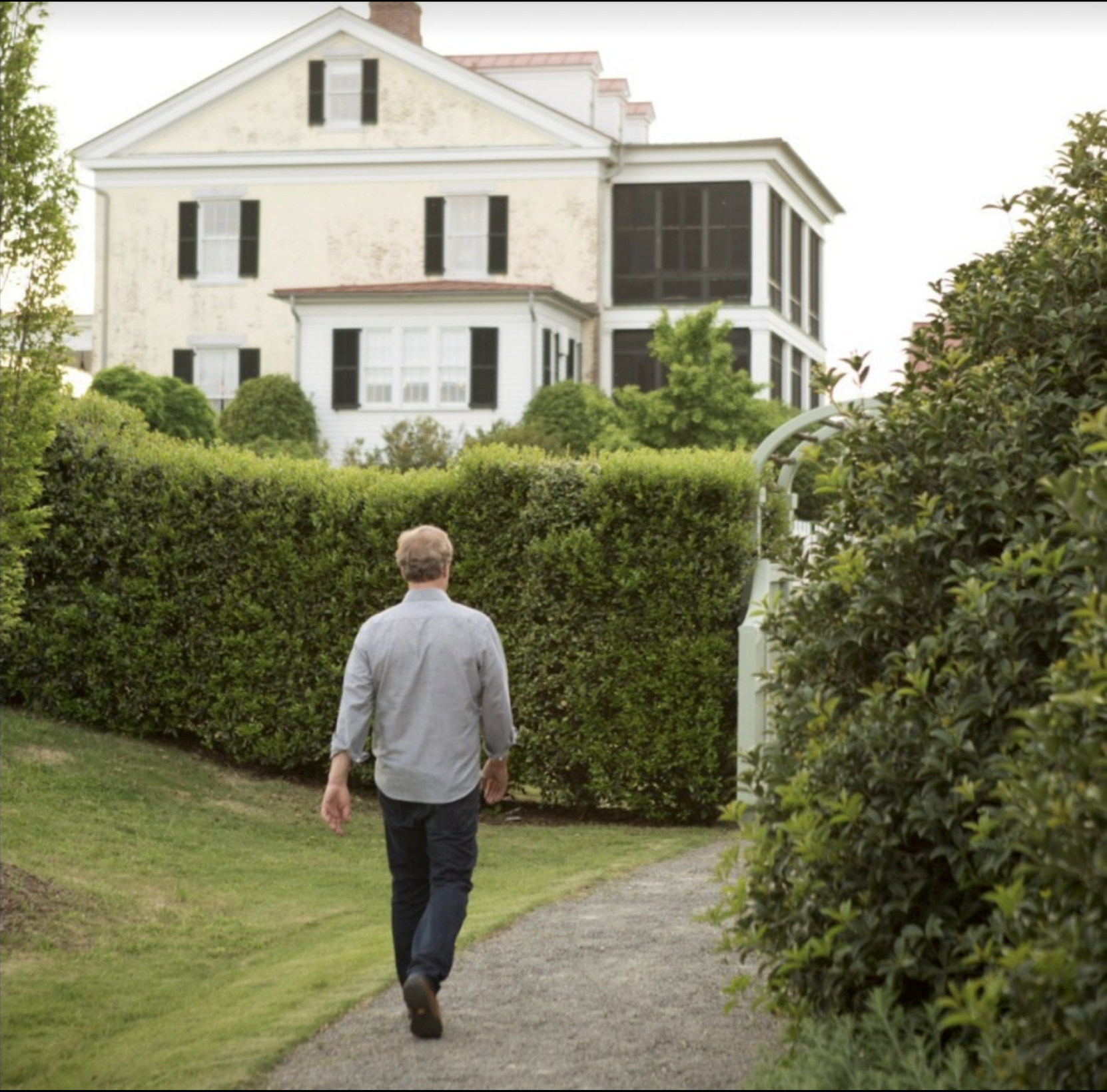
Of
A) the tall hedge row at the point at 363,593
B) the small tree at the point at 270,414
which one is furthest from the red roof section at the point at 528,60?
the tall hedge row at the point at 363,593

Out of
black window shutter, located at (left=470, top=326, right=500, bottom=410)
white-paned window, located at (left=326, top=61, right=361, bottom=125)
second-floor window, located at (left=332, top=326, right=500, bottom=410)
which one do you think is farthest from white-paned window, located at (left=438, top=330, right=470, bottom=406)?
white-paned window, located at (left=326, top=61, right=361, bottom=125)

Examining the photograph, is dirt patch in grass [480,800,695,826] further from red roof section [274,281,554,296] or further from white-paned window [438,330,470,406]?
white-paned window [438,330,470,406]

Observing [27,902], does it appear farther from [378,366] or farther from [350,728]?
[378,366]

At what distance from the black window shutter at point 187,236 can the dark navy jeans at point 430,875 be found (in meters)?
37.6

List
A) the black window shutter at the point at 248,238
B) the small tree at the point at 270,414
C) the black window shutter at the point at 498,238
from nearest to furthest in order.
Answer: the small tree at the point at 270,414 → the black window shutter at the point at 498,238 → the black window shutter at the point at 248,238

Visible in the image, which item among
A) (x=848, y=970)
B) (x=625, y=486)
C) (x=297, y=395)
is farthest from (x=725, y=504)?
(x=297, y=395)

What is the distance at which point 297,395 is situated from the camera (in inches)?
1564

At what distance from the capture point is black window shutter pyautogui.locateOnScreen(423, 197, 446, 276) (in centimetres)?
4209

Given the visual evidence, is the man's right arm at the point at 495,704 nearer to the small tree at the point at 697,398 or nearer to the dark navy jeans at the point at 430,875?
the dark navy jeans at the point at 430,875

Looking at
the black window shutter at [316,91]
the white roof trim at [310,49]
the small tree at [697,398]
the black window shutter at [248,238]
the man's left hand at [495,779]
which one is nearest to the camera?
the man's left hand at [495,779]

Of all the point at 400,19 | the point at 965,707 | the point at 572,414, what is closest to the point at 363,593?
the point at 965,707

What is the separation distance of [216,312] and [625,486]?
3057 cm

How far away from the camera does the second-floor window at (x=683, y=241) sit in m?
42.6

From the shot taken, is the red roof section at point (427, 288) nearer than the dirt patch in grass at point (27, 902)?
No
